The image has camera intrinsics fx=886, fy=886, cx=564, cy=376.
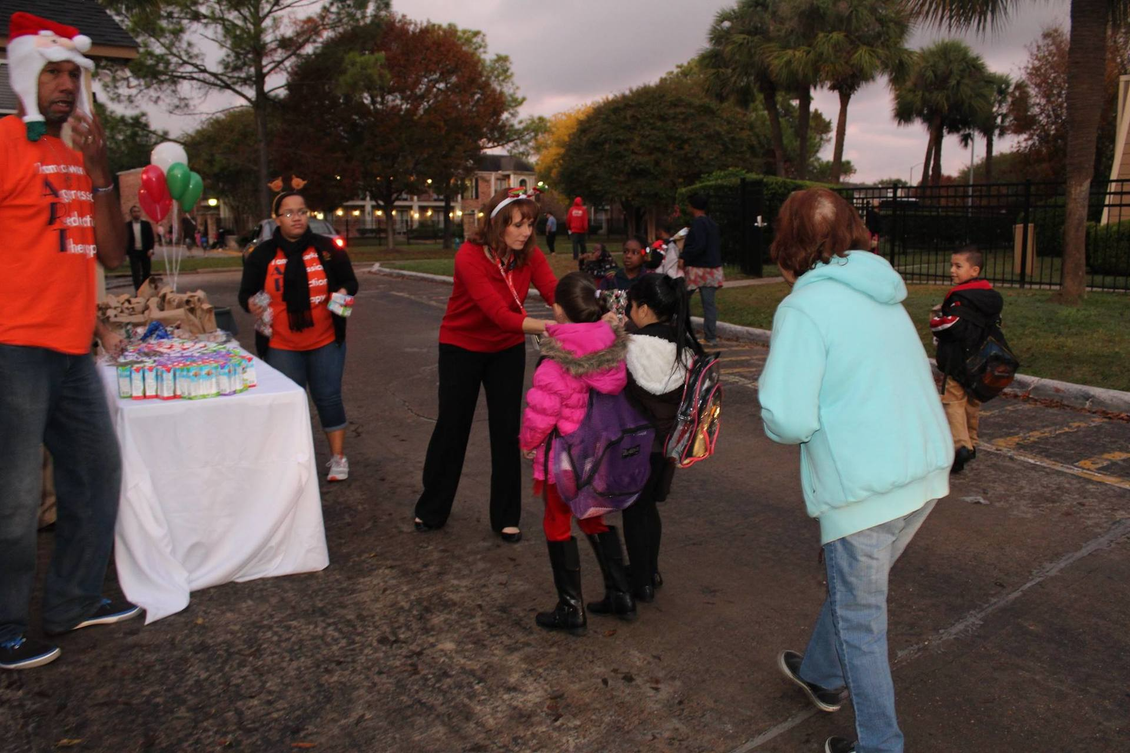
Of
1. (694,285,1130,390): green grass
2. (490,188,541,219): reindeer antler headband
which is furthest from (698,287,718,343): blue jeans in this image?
→ (490,188,541,219): reindeer antler headband

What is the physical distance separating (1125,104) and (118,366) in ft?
72.1

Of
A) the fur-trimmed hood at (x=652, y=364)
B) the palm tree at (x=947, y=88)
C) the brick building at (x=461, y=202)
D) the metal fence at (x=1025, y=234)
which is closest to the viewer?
the fur-trimmed hood at (x=652, y=364)

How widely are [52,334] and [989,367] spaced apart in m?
5.23

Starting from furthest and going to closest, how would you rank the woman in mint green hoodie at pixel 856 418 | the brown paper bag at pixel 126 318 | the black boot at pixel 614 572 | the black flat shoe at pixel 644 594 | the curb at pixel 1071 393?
the curb at pixel 1071 393, the brown paper bag at pixel 126 318, the black flat shoe at pixel 644 594, the black boot at pixel 614 572, the woman in mint green hoodie at pixel 856 418

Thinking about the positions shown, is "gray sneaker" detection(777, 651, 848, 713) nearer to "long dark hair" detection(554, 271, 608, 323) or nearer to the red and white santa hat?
"long dark hair" detection(554, 271, 608, 323)

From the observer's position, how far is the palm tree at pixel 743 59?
115 ft

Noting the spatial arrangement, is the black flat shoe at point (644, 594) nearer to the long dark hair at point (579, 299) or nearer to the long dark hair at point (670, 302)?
the long dark hair at point (670, 302)

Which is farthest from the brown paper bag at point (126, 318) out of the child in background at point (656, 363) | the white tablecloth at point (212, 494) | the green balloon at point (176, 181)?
the child in background at point (656, 363)

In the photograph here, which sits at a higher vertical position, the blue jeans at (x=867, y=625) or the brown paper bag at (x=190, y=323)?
the brown paper bag at (x=190, y=323)

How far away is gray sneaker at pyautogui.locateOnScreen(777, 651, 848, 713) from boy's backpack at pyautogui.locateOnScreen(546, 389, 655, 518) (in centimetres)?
85

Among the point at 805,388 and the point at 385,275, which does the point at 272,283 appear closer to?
the point at 805,388

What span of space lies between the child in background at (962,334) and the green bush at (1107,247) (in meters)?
12.0

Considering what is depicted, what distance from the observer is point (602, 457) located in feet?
11.5

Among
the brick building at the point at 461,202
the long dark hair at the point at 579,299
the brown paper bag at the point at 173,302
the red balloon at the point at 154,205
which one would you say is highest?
the brick building at the point at 461,202
